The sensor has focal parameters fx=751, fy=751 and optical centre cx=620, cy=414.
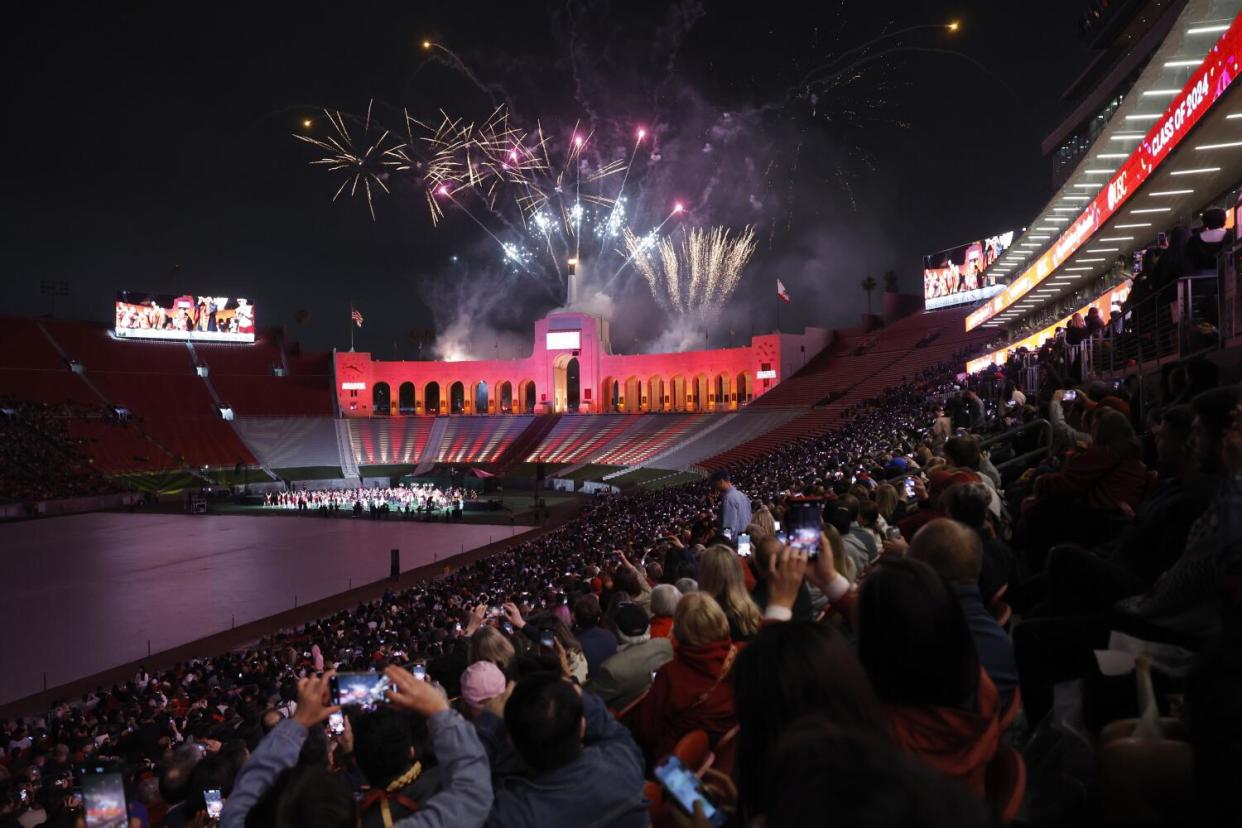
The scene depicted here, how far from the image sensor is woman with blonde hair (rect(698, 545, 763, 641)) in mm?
4195

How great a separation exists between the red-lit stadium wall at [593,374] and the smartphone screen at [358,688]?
58755 mm

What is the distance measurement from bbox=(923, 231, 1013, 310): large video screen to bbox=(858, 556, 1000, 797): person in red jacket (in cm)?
5828

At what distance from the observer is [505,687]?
12.3 feet

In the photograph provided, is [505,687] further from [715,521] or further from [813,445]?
[813,445]

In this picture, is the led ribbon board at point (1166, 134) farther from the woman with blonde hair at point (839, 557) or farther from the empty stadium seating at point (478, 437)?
the empty stadium seating at point (478, 437)

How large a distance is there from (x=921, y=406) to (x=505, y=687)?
29.8m

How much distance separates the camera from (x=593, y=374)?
67812 mm

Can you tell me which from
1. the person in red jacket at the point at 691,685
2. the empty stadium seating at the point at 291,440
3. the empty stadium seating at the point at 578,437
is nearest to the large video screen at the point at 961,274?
the empty stadium seating at the point at 578,437

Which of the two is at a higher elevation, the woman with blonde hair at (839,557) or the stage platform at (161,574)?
the woman with blonde hair at (839,557)

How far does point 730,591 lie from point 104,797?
3194 millimetres

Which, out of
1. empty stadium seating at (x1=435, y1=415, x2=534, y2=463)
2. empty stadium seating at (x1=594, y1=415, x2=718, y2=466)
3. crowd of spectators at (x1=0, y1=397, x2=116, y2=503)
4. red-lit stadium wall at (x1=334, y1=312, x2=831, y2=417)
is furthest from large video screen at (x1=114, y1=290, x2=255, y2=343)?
empty stadium seating at (x1=594, y1=415, x2=718, y2=466)

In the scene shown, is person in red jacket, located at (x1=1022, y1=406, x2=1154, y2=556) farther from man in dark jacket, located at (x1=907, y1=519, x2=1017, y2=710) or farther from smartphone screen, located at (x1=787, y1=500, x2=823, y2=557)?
man in dark jacket, located at (x1=907, y1=519, x2=1017, y2=710)

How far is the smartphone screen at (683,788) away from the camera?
6.04 feet

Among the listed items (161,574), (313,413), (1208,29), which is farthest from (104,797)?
(313,413)
